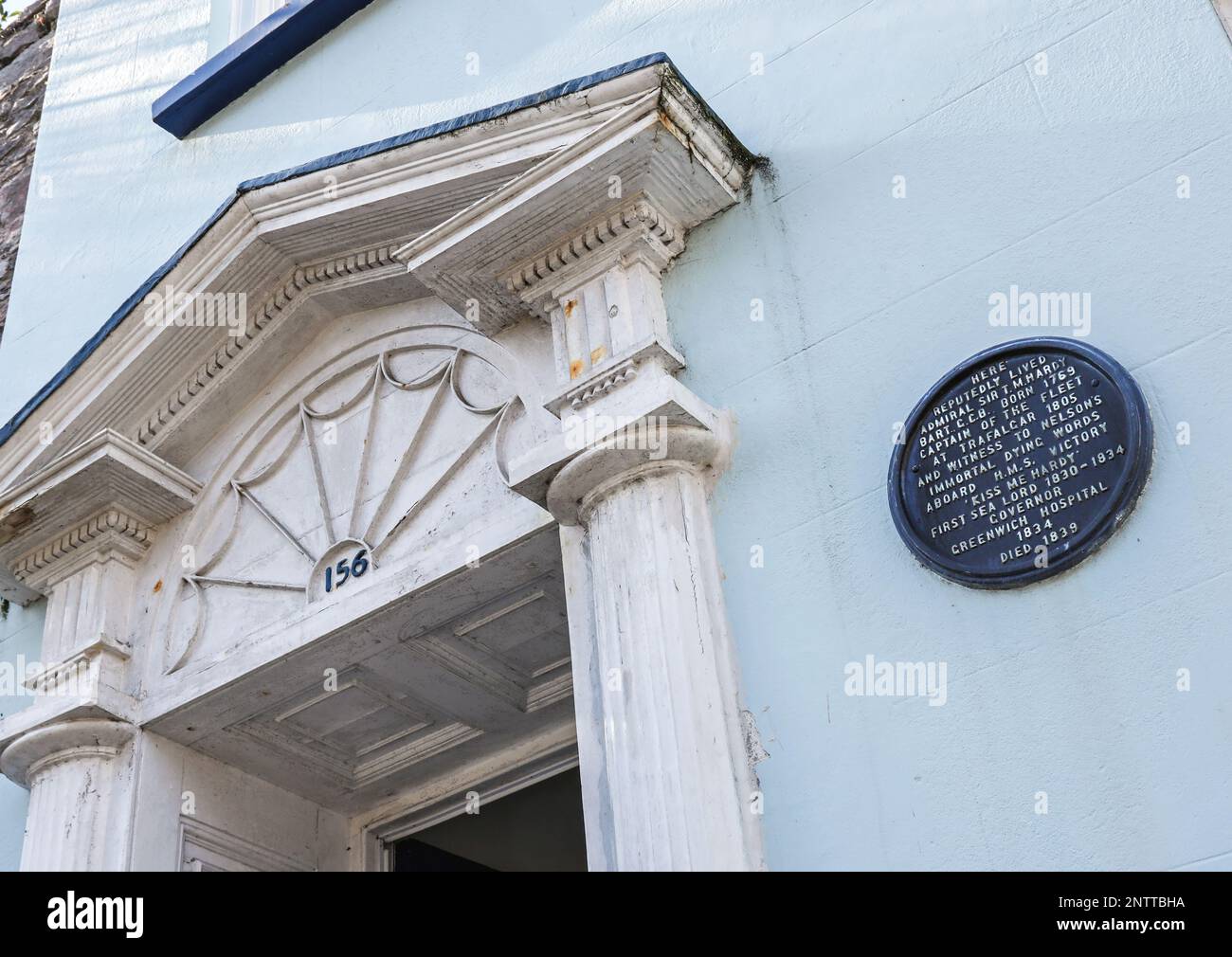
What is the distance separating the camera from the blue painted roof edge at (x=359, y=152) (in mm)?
5199

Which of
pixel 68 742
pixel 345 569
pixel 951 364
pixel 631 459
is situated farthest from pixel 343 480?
pixel 951 364

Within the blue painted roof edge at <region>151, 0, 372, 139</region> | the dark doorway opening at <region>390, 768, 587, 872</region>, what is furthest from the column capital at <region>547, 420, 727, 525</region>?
the blue painted roof edge at <region>151, 0, 372, 139</region>

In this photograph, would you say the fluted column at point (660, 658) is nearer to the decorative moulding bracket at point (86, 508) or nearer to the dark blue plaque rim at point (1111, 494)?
the dark blue plaque rim at point (1111, 494)

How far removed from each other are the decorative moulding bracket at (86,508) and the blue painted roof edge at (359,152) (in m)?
0.36

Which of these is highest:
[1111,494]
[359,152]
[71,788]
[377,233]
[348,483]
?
[359,152]

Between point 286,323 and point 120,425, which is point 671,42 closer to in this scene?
point 286,323

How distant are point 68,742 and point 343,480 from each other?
1.55m

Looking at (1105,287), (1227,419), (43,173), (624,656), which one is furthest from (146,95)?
(1227,419)

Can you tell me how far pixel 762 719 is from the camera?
14.5 ft

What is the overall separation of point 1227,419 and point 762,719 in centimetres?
155

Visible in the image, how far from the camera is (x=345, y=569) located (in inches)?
234

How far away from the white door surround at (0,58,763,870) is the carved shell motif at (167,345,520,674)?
15mm

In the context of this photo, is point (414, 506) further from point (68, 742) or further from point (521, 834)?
point (521, 834)

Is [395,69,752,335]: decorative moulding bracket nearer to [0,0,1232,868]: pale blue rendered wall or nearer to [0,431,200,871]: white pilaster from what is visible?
[0,0,1232,868]: pale blue rendered wall
